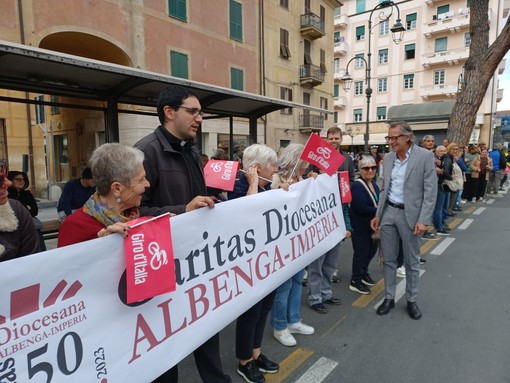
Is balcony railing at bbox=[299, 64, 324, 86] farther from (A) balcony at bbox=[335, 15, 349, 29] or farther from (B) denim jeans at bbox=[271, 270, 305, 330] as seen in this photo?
(B) denim jeans at bbox=[271, 270, 305, 330]

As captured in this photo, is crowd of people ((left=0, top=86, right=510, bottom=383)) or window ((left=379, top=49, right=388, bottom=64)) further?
window ((left=379, top=49, right=388, bottom=64))

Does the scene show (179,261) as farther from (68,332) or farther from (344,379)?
(344,379)

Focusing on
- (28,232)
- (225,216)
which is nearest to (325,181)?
(225,216)

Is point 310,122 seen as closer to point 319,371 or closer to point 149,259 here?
point 319,371

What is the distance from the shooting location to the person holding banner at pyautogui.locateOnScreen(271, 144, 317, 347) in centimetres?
302

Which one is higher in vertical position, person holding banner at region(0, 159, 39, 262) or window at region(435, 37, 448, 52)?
window at region(435, 37, 448, 52)

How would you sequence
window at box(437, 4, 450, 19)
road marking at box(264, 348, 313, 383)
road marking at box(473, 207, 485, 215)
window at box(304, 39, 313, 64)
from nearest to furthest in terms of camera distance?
1. road marking at box(264, 348, 313, 383)
2. road marking at box(473, 207, 485, 215)
3. window at box(304, 39, 313, 64)
4. window at box(437, 4, 450, 19)

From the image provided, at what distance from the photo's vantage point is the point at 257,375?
2621 mm

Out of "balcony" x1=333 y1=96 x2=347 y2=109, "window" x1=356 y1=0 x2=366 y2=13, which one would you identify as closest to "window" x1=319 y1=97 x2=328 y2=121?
"balcony" x1=333 y1=96 x2=347 y2=109

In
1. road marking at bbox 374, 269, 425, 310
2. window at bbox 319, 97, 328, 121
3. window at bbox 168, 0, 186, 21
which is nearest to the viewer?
road marking at bbox 374, 269, 425, 310

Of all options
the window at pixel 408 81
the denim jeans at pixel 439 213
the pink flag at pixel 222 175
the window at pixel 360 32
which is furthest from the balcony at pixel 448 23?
the pink flag at pixel 222 175

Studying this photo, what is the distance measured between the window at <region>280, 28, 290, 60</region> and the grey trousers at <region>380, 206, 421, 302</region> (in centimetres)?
2122

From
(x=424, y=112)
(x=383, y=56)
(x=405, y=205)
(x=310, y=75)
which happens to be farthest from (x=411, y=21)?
(x=405, y=205)

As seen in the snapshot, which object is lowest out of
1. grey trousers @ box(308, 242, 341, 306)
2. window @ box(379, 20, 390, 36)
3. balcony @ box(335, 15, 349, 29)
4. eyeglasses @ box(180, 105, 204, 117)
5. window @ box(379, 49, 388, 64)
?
grey trousers @ box(308, 242, 341, 306)
